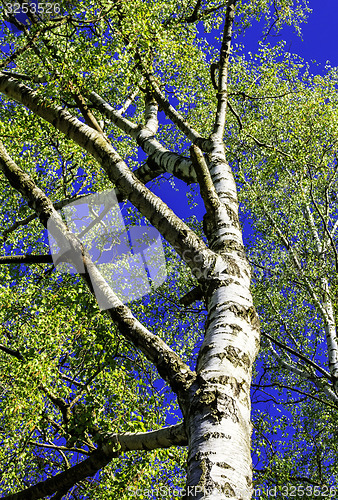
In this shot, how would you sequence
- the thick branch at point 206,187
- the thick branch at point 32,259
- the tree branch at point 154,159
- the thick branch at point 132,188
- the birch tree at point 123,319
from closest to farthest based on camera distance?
1. the birch tree at point 123,319
2. the thick branch at point 132,188
3. the thick branch at point 206,187
4. the thick branch at point 32,259
5. the tree branch at point 154,159

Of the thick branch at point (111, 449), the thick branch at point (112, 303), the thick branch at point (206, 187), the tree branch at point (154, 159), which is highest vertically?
the tree branch at point (154, 159)

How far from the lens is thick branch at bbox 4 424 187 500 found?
4.07 m

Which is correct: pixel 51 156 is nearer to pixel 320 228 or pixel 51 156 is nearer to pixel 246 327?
pixel 320 228

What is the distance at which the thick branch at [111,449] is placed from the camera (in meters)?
4.07

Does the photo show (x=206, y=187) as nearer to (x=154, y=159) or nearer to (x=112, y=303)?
(x=112, y=303)

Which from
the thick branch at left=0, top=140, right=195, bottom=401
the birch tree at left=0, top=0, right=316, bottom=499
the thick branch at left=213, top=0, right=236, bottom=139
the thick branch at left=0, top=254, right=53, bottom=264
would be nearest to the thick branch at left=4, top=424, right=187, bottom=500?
the birch tree at left=0, top=0, right=316, bottom=499

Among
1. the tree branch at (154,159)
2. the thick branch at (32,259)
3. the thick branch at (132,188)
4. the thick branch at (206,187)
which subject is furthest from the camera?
the tree branch at (154,159)

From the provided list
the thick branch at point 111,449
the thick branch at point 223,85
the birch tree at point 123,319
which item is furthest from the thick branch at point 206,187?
the thick branch at point 111,449

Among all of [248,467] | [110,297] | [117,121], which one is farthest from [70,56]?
[248,467]

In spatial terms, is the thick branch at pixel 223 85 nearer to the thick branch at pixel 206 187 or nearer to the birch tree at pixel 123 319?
the birch tree at pixel 123 319

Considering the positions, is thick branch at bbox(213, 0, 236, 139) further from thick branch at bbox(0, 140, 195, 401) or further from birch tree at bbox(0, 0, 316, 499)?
thick branch at bbox(0, 140, 195, 401)

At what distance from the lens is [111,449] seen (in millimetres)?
5430

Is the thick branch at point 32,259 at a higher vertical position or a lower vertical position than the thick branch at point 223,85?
lower

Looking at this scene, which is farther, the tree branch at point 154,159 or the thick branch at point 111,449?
the tree branch at point 154,159
